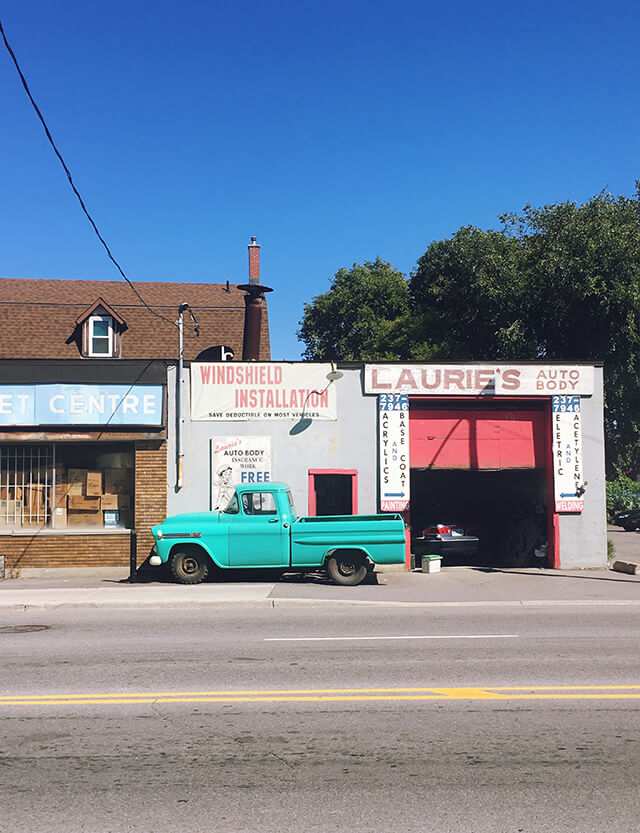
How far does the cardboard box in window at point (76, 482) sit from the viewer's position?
19.8 meters

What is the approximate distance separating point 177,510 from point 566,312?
23.4 metres

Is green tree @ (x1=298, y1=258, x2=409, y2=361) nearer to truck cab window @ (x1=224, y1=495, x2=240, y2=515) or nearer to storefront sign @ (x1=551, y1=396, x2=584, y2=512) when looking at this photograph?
storefront sign @ (x1=551, y1=396, x2=584, y2=512)

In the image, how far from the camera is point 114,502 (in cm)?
1988

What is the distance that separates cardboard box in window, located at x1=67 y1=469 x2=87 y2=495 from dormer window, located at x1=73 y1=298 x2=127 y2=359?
699cm

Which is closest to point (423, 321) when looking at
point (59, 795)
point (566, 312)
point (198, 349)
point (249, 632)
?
point (566, 312)

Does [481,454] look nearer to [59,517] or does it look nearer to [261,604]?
[261,604]

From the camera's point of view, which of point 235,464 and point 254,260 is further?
point 254,260

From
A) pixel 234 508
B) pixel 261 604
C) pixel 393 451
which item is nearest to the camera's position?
pixel 261 604

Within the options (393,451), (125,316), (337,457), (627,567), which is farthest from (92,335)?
(627,567)

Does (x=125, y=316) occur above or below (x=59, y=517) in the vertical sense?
above

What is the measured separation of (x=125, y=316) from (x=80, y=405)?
11.0 m

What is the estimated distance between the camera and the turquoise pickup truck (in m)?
16.7

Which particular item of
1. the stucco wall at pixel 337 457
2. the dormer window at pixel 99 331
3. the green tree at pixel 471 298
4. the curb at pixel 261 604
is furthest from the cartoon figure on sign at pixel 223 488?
the green tree at pixel 471 298

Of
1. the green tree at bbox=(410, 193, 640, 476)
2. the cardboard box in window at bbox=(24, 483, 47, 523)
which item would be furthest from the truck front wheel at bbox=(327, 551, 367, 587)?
the green tree at bbox=(410, 193, 640, 476)
